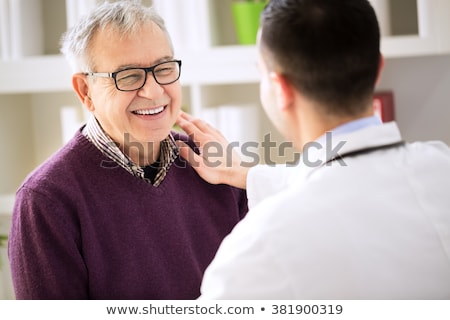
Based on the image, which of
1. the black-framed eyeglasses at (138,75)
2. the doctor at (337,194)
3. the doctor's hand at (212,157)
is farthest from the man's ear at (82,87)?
the doctor at (337,194)

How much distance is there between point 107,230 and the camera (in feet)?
4.86

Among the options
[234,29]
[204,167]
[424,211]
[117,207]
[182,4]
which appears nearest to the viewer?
[424,211]

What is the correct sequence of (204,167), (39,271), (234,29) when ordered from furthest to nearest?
(234,29) < (204,167) < (39,271)

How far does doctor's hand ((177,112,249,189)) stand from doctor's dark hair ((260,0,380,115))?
479 millimetres

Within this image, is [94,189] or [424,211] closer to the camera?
[424,211]

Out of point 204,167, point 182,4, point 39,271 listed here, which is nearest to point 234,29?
point 182,4

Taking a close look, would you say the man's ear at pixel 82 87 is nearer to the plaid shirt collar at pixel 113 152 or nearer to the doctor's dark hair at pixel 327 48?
the plaid shirt collar at pixel 113 152

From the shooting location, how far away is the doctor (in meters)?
1.03

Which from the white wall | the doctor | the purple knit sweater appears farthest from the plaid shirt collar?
the white wall

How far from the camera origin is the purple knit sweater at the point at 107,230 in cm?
141

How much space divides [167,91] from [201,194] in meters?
0.26

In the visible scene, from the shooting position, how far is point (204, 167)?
1.62m

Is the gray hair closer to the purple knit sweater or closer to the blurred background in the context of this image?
the purple knit sweater
